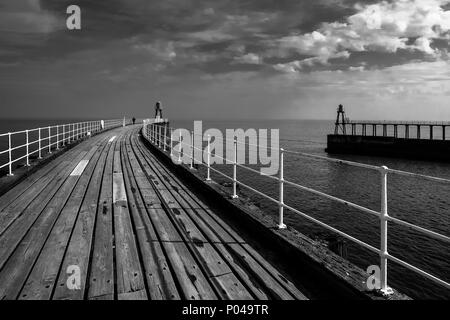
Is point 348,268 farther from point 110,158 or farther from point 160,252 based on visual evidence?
point 110,158

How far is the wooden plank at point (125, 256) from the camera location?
11.5ft

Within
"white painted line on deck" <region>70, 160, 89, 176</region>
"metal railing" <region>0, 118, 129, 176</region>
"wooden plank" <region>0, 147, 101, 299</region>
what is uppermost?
"metal railing" <region>0, 118, 129, 176</region>

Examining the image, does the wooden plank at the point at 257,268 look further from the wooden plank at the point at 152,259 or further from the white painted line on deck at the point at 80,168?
the white painted line on deck at the point at 80,168

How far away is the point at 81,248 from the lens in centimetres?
453

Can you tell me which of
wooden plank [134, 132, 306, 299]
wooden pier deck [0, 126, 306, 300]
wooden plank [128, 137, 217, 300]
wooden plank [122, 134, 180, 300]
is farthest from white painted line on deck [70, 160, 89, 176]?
wooden plank [134, 132, 306, 299]

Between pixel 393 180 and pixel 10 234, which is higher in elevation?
pixel 10 234

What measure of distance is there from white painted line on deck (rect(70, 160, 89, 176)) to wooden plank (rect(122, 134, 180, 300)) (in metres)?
4.28

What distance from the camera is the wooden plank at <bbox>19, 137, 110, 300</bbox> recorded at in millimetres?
3400

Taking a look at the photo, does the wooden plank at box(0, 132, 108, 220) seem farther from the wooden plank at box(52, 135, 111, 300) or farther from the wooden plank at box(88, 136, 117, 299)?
the wooden plank at box(88, 136, 117, 299)

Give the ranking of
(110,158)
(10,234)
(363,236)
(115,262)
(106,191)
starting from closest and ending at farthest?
(115,262) < (10,234) < (106,191) < (110,158) < (363,236)
